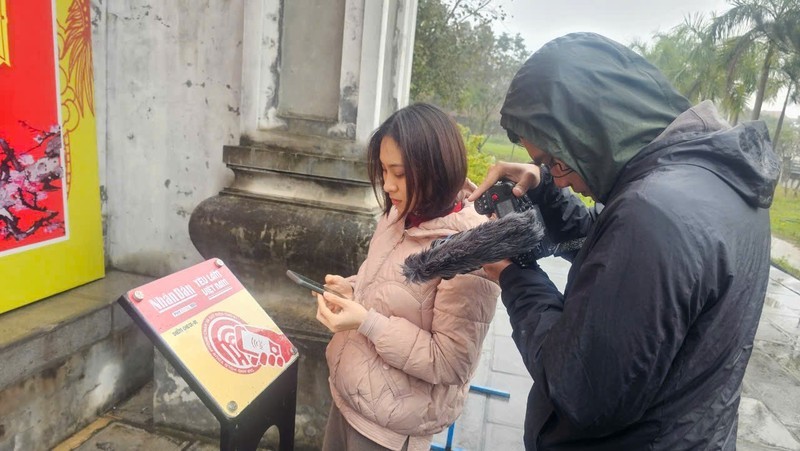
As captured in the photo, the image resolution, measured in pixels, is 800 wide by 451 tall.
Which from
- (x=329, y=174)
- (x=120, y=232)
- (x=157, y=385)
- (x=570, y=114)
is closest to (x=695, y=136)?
(x=570, y=114)

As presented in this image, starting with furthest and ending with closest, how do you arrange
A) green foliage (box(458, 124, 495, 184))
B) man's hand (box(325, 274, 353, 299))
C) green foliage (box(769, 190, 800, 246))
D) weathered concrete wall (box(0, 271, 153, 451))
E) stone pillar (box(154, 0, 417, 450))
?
green foliage (box(769, 190, 800, 246)), green foliage (box(458, 124, 495, 184)), stone pillar (box(154, 0, 417, 450)), weathered concrete wall (box(0, 271, 153, 451)), man's hand (box(325, 274, 353, 299))

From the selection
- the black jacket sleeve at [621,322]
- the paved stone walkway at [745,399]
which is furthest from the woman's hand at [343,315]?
the paved stone walkway at [745,399]

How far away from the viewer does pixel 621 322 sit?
91 centimetres

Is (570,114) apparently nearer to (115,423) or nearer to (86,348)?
(86,348)

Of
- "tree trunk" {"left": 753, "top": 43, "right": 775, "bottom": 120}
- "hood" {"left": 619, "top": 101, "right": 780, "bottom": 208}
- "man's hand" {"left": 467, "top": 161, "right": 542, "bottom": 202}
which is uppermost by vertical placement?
"tree trunk" {"left": 753, "top": 43, "right": 775, "bottom": 120}

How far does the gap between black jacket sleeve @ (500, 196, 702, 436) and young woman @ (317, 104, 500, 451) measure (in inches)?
19.6

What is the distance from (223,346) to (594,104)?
1181mm

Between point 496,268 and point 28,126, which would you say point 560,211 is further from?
point 28,126

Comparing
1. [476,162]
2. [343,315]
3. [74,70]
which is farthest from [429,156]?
[476,162]

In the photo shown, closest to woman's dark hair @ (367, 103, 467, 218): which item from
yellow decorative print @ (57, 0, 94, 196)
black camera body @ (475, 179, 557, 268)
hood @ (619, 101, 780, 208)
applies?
black camera body @ (475, 179, 557, 268)

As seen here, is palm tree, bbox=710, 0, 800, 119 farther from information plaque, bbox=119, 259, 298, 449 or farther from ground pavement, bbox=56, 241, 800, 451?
information plaque, bbox=119, 259, 298, 449

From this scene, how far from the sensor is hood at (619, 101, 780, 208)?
100cm

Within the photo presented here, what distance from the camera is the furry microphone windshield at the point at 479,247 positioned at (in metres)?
1.21

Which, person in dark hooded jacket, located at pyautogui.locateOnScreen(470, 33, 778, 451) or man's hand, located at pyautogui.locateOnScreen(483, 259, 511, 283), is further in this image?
man's hand, located at pyautogui.locateOnScreen(483, 259, 511, 283)
